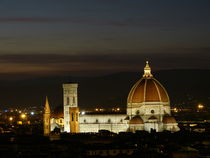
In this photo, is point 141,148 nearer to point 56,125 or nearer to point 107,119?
point 107,119

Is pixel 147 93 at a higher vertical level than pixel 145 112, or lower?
higher

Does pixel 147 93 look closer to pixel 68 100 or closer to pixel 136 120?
pixel 136 120

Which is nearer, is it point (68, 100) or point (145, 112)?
point (145, 112)

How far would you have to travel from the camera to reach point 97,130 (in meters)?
124

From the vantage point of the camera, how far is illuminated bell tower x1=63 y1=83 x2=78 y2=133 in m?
124

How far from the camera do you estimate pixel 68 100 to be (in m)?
125

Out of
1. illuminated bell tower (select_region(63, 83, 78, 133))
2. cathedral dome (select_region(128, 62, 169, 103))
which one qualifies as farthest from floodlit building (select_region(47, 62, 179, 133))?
illuminated bell tower (select_region(63, 83, 78, 133))

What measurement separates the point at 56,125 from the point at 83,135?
1720cm

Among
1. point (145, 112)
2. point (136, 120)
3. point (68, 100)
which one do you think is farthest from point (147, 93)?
point (68, 100)

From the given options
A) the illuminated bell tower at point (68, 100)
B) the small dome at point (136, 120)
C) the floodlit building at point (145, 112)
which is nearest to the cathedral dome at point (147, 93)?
the floodlit building at point (145, 112)

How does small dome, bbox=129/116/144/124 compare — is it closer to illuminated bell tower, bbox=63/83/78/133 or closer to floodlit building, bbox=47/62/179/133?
floodlit building, bbox=47/62/179/133

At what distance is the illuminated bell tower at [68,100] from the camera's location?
12431cm

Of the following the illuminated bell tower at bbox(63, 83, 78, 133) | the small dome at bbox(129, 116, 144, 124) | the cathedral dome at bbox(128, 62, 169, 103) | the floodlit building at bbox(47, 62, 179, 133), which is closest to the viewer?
the small dome at bbox(129, 116, 144, 124)

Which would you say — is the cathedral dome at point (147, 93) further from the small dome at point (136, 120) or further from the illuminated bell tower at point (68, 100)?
the illuminated bell tower at point (68, 100)
